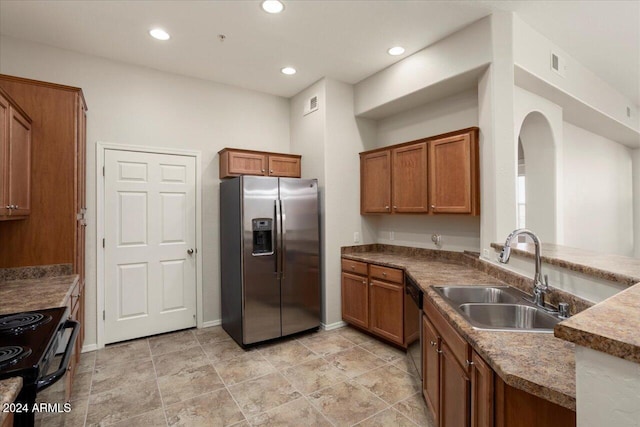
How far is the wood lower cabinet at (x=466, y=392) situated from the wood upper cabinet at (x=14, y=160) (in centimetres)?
283

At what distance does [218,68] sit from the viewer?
364 centimetres

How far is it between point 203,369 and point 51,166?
7.13 feet

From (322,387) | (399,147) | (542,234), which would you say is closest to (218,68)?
(399,147)

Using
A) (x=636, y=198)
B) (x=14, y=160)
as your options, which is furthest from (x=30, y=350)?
(x=636, y=198)

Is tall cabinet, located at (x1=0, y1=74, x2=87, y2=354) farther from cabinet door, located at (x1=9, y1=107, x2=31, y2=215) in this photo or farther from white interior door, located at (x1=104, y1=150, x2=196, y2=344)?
white interior door, located at (x1=104, y1=150, x2=196, y2=344)

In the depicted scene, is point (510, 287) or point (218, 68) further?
point (218, 68)

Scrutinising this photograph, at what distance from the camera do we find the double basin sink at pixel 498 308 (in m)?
Answer: 1.71

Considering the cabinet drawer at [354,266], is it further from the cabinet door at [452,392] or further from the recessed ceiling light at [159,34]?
the recessed ceiling light at [159,34]

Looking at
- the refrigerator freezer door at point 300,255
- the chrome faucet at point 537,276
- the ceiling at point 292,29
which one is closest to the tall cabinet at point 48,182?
the ceiling at point 292,29

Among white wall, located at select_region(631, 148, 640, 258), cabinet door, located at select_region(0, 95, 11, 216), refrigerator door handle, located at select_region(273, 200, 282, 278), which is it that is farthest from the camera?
white wall, located at select_region(631, 148, 640, 258)

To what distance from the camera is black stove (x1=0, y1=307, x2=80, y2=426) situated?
117 centimetres

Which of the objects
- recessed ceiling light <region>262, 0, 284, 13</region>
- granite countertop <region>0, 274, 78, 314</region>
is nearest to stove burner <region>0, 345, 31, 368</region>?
granite countertop <region>0, 274, 78, 314</region>

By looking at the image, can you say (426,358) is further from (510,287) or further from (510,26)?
(510,26)

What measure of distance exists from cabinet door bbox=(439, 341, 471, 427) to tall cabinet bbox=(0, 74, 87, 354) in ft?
9.06
